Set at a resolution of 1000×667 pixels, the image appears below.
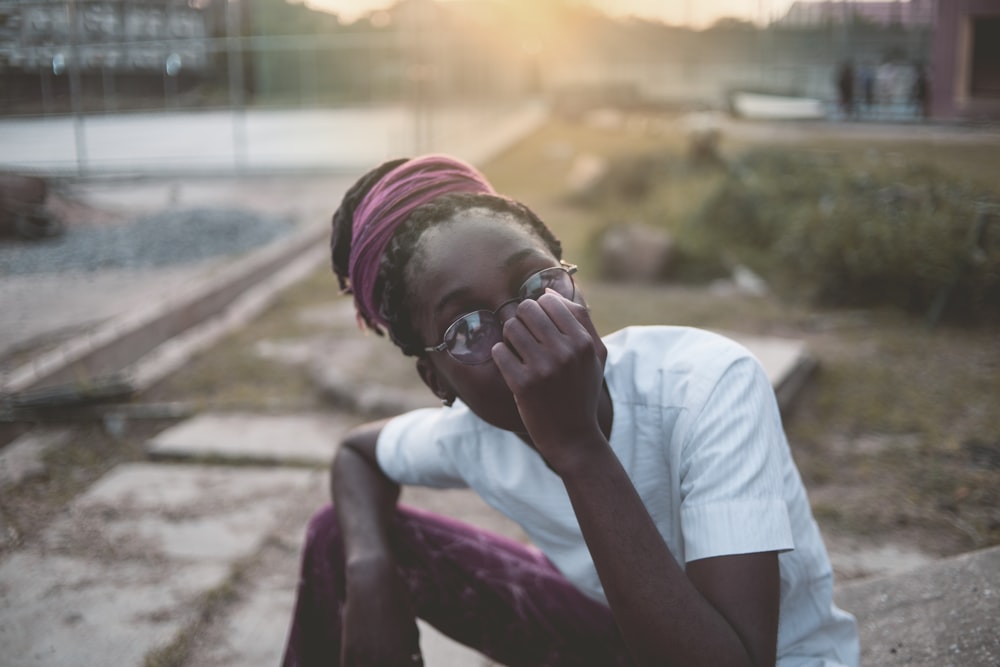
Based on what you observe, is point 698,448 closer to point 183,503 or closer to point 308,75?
point 183,503

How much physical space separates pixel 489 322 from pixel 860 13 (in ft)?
93.6

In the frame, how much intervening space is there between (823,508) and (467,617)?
5.33 feet

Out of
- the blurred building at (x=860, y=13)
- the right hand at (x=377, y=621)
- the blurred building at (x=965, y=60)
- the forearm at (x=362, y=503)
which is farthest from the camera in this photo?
the blurred building at (x=860, y=13)

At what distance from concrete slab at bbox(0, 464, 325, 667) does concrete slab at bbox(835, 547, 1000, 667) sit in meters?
1.71

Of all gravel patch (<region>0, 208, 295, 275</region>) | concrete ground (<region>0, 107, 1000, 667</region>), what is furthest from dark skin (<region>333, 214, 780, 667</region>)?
gravel patch (<region>0, 208, 295, 275</region>)

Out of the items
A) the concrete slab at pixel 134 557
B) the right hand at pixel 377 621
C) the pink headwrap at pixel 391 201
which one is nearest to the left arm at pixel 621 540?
the pink headwrap at pixel 391 201

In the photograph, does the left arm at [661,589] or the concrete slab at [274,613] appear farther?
the concrete slab at [274,613]

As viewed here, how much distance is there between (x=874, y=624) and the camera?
1854mm

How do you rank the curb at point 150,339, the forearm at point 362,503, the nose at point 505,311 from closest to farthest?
the nose at point 505,311, the forearm at point 362,503, the curb at point 150,339

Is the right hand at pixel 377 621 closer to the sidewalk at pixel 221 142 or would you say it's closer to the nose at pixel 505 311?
the nose at pixel 505 311

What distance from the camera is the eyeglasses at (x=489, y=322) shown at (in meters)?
1.35

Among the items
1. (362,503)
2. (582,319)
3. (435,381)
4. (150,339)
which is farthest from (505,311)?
(150,339)

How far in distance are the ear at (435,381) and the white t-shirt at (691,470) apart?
0.32 feet

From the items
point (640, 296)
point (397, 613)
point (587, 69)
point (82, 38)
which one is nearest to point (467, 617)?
point (397, 613)
